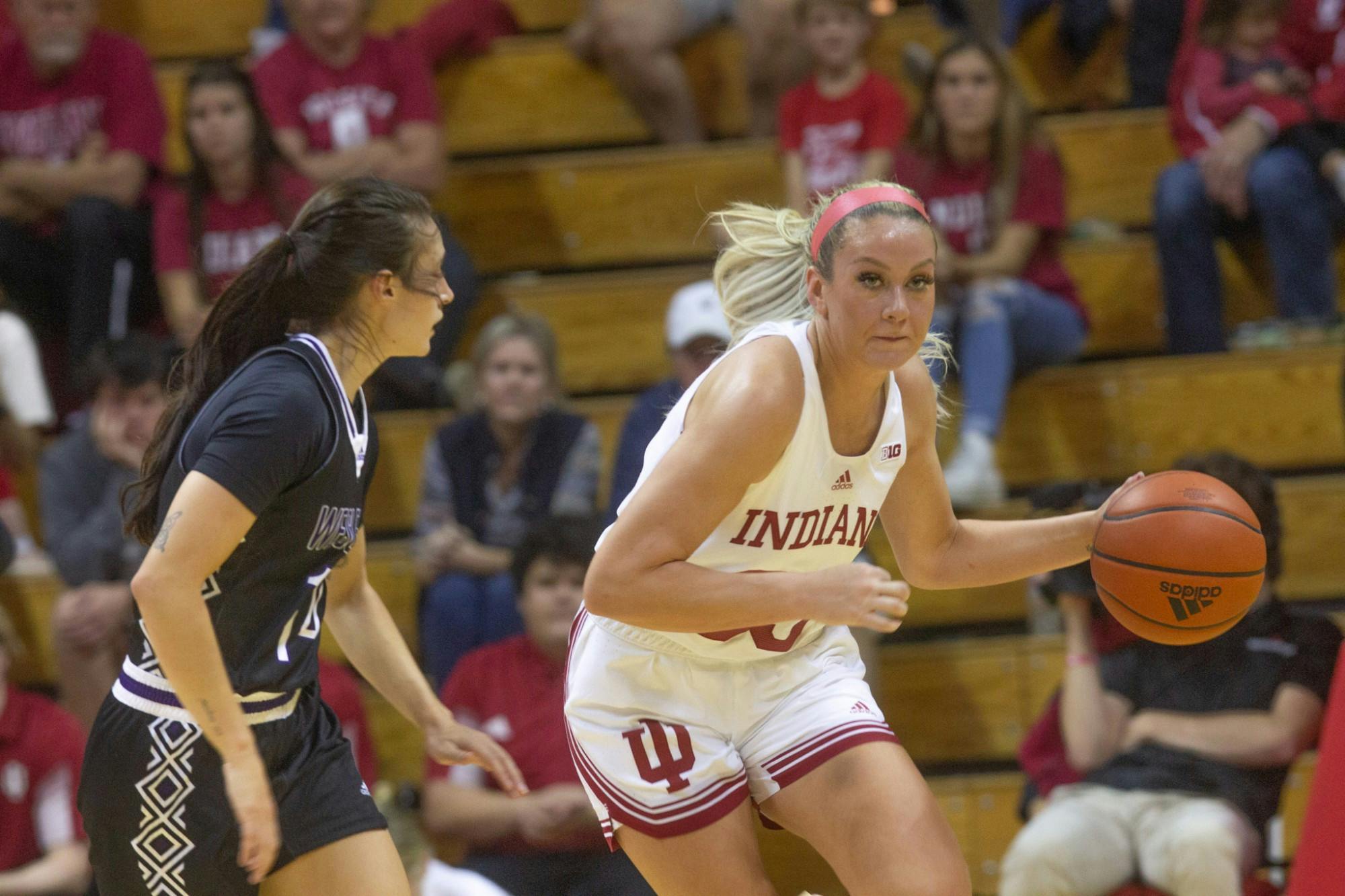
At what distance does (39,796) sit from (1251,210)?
4.68m

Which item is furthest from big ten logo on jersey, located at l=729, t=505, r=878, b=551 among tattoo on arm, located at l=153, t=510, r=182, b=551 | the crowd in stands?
the crowd in stands

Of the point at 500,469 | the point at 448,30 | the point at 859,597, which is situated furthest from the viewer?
the point at 448,30

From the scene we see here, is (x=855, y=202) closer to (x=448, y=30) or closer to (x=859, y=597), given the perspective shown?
(x=859, y=597)

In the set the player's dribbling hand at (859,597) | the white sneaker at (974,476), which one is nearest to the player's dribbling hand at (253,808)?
the player's dribbling hand at (859,597)

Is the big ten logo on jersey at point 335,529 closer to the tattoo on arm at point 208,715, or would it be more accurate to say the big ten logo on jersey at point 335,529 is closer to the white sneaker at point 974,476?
the tattoo on arm at point 208,715

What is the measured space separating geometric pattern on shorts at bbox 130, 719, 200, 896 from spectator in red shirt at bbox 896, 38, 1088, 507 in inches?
132

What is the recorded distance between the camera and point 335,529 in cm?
282

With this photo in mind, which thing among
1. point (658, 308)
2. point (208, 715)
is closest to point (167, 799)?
point (208, 715)

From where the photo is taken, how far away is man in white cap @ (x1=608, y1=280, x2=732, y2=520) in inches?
207

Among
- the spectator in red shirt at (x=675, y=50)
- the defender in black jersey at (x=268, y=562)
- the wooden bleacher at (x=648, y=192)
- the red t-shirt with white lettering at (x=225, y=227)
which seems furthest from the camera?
the spectator in red shirt at (x=675, y=50)

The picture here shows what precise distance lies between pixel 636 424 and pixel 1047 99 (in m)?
3.00

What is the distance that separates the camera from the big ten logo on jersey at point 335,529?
9.12 feet

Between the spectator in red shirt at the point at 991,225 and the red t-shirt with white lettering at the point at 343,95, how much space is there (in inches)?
80.3

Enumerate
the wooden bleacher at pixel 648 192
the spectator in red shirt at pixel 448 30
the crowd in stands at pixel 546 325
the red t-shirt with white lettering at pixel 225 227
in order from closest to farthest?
the crowd in stands at pixel 546 325 < the red t-shirt with white lettering at pixel 225 227 < the wooden bleacher at pixel 648 192 < the spectator in red shirt at pixel 448 30
